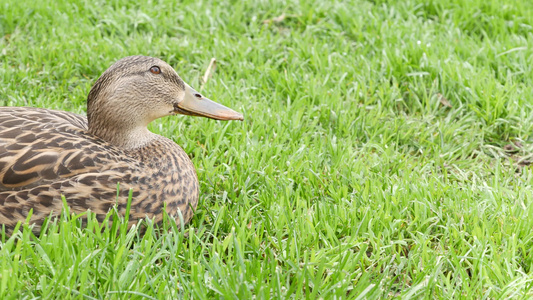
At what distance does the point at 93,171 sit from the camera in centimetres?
289

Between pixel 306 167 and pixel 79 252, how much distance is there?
4.84 feet

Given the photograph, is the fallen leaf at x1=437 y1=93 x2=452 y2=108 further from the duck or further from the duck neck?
the duck neck

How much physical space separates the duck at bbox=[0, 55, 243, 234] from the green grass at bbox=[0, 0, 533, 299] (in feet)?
0.43

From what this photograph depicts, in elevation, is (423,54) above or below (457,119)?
above

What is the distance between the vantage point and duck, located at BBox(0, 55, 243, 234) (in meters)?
2.79

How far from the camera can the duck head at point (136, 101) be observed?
3.13m

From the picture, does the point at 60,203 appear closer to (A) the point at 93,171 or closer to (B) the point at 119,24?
(A) the point at 93,171

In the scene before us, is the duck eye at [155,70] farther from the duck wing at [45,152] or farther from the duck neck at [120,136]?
the duck wing at [45,152]

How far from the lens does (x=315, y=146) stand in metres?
3.84

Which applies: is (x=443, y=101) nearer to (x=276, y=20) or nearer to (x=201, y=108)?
(x=276, y=20)

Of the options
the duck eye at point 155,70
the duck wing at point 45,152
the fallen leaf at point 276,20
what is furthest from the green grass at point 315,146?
the duck eye at point 155,70

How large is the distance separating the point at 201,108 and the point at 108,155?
0.56 metres

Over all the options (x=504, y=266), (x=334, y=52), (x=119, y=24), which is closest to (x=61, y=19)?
(x=119, y=24)

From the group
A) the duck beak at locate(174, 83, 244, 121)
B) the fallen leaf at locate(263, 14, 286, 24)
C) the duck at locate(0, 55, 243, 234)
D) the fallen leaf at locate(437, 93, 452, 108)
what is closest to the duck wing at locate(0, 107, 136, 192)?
the duck at locate(0, 55, 243, 234)
